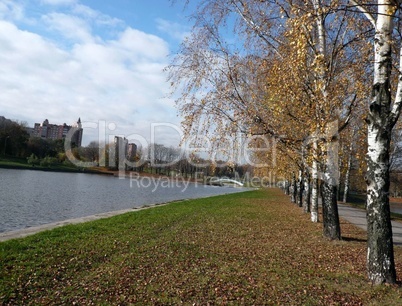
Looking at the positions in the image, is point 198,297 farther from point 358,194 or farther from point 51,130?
point 51,130

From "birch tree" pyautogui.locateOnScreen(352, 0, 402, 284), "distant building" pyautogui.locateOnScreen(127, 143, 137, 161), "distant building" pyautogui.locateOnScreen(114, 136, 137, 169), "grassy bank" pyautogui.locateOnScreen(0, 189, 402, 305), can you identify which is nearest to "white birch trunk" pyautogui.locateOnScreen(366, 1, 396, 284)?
"birch tree" pyautogui.locateOnScreen(352, 0, 402, 284)

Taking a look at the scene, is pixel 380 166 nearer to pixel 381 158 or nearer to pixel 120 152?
pixel 381 158

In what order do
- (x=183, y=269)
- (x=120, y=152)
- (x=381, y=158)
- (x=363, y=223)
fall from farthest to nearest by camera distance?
1. (x=120, y=152)
2. (x=363, y=223)
3. (x=183, y=269)
4. (x=381, y=158)

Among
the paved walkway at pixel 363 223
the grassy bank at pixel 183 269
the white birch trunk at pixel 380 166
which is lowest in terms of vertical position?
the paved walkway at pixel 363 223

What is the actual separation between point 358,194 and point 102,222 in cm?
6585

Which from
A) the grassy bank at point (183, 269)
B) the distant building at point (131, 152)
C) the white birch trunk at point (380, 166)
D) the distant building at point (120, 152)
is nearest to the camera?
the grassy bank at point (183, 269)

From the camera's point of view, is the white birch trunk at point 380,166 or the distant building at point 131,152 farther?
the distant building at point 131,152

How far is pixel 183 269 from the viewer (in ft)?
22.0

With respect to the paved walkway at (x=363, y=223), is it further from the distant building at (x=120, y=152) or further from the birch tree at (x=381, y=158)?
the distant building at (x=120, y=152)

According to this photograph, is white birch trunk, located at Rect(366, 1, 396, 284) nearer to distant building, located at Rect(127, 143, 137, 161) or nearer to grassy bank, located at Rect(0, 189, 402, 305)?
grassy bank, located at Rect(0, 189, 402, 305)

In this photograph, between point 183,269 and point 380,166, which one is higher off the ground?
point 380,166

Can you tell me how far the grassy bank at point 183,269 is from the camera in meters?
5.33

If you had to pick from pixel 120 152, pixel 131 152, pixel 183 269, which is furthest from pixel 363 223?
pixel 131 152

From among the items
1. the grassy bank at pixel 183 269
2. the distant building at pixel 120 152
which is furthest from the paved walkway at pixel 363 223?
the distant building at pixel 120 152
